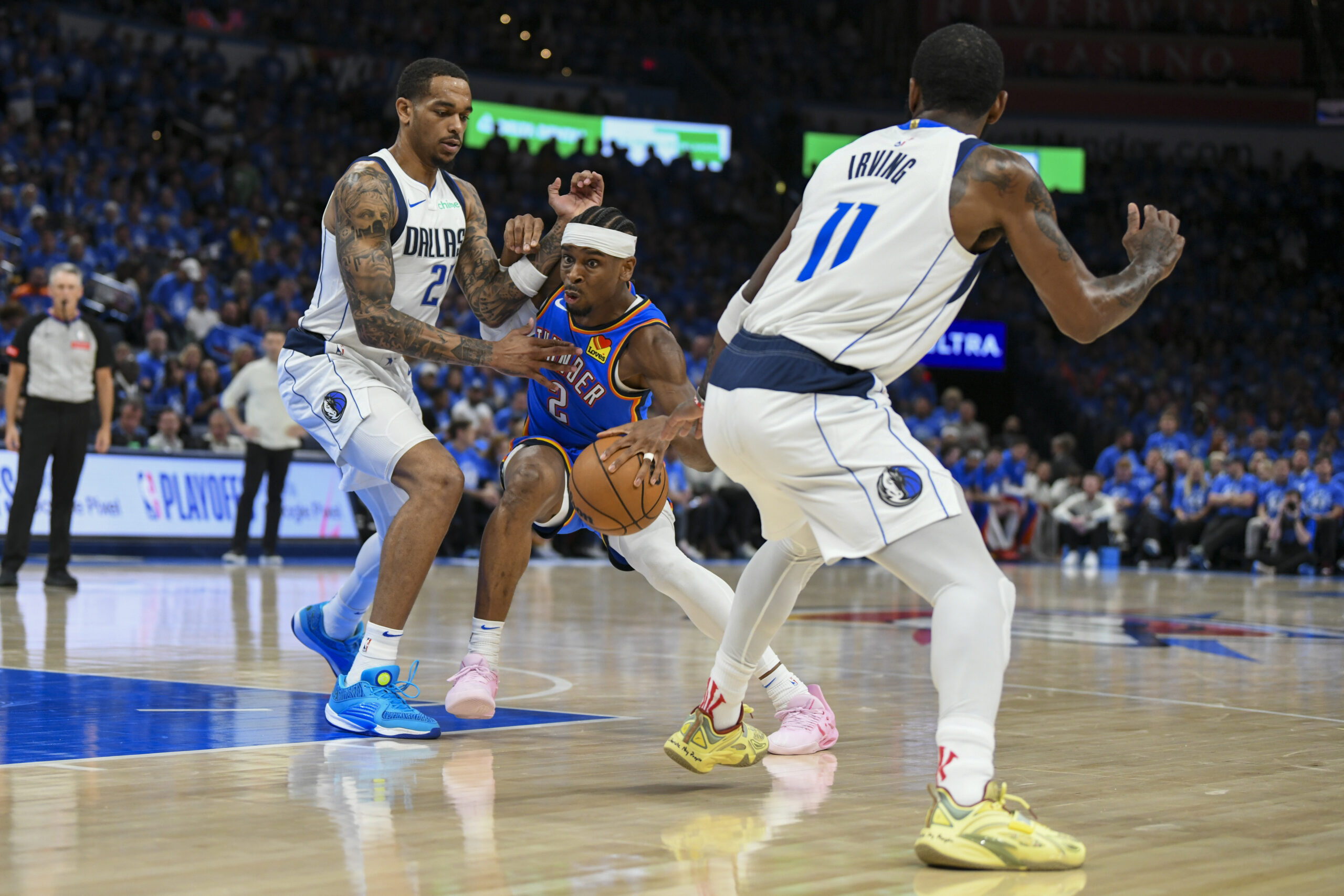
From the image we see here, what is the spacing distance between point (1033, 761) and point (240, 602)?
6.87 m

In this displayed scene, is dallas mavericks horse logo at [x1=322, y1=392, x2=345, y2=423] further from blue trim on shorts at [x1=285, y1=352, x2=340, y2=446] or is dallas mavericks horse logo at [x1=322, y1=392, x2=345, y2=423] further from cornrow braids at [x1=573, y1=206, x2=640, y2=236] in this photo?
cornrow braids at [x1=573, y1=206, x2=640, y2=236]

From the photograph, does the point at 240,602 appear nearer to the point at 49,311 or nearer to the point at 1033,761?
the point at 49,311

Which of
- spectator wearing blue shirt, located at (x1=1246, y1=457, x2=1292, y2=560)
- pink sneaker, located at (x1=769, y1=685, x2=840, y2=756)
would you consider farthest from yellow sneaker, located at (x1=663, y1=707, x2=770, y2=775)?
spectator wearing blue shirt, located at (x1=1246, y1=457, x2=1292, y2=560)

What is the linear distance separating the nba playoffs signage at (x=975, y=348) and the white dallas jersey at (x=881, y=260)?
24.1 meters

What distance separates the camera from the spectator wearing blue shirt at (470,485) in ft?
54.9

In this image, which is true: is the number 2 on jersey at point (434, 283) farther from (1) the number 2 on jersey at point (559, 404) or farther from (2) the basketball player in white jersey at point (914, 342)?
(2) the basketball player in white jersey at point (914, 342)

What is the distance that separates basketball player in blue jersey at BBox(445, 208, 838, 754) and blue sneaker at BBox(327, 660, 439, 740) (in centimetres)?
13

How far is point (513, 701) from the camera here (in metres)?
5.74

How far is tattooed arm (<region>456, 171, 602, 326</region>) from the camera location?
214 inches

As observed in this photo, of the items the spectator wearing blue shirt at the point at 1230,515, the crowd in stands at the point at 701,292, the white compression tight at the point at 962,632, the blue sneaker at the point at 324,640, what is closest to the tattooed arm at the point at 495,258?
the blue sneaker at the point at 324,640

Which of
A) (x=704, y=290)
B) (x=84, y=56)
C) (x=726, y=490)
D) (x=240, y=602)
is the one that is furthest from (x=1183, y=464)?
(x=84, y=56)

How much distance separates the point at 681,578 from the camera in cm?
505

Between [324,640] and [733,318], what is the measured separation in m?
2.51

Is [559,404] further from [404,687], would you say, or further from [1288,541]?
[1288,541]
